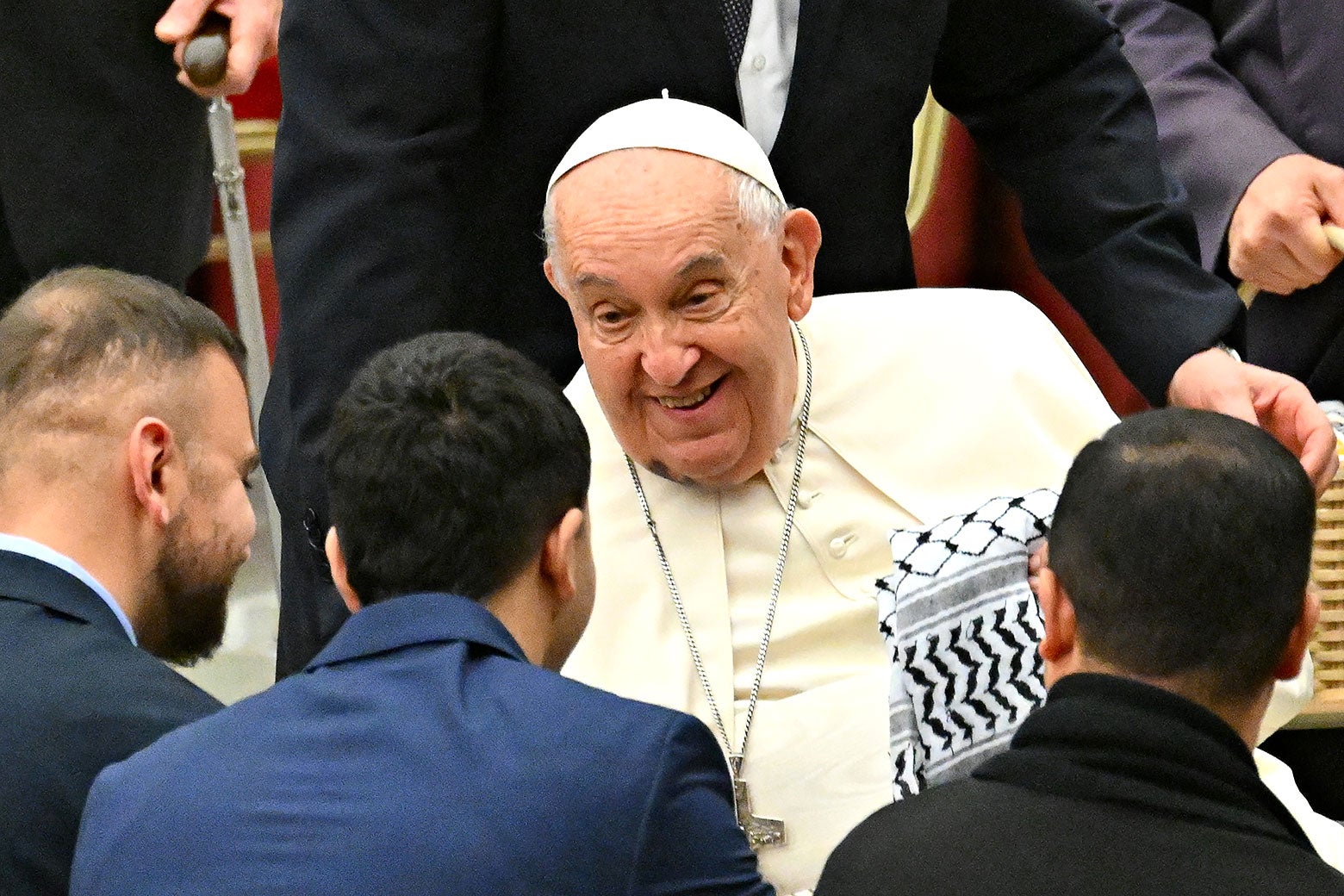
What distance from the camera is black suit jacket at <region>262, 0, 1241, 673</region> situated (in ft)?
10.5

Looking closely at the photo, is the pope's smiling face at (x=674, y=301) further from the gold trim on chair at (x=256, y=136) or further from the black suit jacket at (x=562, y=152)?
the gold trim on chair at (x=256, y=136)

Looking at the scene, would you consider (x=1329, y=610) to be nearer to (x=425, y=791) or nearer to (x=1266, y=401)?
(x=1266, y=401)

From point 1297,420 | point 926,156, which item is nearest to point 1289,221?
point 1297,420

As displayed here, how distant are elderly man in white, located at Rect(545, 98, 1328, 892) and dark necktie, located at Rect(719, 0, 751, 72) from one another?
30 centimetres

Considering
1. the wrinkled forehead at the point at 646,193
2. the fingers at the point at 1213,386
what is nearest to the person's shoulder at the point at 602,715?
the wrinkled forehead at the point at 646,193

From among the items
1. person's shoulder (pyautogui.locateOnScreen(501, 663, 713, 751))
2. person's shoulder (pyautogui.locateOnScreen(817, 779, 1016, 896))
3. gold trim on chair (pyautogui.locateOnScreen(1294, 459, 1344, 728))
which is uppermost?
person's shoulder (pyautogui.locateOnScreen(501, 663, 713, 751))

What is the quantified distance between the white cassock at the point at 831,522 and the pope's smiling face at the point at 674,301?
172 mm

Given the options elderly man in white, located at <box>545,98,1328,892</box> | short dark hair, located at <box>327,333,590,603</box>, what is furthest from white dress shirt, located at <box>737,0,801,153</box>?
short dark hair, located at <box>327,333,590,603</box>

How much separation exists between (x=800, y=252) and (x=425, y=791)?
152cm

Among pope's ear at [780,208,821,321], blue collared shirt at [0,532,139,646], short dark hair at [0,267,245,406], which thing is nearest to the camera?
blue collared shirt at [0,532,139,646]

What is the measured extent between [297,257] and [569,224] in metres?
0.54

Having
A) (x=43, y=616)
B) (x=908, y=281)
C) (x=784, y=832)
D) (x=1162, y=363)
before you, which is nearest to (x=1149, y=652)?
(x=784, y=832)

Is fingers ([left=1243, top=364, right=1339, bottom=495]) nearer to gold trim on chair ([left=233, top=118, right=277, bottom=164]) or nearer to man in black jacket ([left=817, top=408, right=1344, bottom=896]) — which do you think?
man in black jacket ([left=817, top=408, right=1344, bottom=896])

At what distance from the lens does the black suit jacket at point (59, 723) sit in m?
2.15
